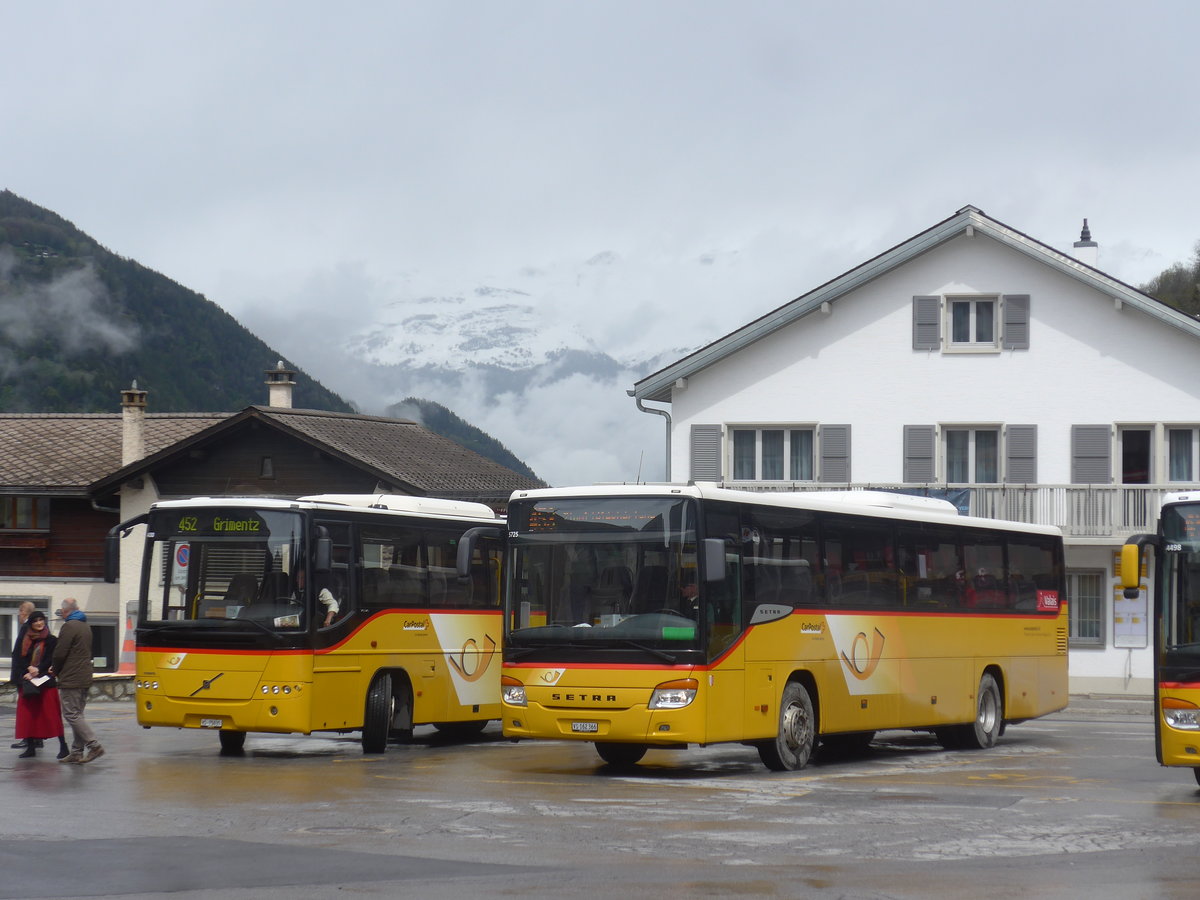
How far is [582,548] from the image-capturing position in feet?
56.9

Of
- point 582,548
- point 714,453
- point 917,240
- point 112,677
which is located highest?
point 917,240

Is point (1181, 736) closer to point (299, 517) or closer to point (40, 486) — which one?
point (299, 517)

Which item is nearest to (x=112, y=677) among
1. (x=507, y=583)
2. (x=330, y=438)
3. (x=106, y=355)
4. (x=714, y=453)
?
(x=330, y=438)

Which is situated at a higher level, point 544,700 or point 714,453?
point 714,453

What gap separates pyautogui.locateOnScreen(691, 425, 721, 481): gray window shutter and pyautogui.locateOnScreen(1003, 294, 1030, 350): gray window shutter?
6339 mm

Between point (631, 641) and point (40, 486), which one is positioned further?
point (40, 486)

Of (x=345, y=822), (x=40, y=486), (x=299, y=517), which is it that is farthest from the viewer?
(x=40, y=486)

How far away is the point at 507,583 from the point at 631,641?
62.5 inches

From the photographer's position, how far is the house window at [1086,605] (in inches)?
1451

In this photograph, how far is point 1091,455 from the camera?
36.3 metres

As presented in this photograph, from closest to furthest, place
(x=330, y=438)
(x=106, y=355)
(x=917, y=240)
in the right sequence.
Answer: (x=917, y=240)
(x=330, y=438)
(x=106, y=355)

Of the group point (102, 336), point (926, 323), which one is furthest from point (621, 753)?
point (102, 336)

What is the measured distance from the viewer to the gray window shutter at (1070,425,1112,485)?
36219 millimetres

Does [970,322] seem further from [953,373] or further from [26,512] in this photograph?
[26,512]
